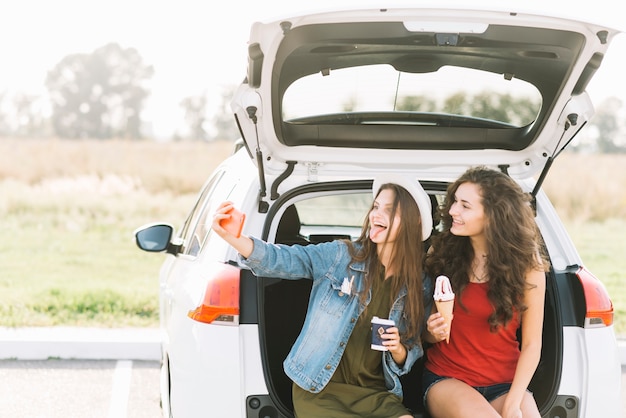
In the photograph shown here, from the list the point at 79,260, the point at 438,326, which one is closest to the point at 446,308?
the point at 438,326

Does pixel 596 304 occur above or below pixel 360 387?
above

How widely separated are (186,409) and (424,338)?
98 centimetres

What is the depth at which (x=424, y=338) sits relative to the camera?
3.40 meters

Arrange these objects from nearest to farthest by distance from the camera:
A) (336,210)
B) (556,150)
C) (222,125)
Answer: (556,150), (336,210), (222,125)

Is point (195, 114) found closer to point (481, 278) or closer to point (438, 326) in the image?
point (481, 278)

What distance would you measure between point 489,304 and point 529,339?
0.20 meters

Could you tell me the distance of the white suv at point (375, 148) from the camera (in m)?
3.13

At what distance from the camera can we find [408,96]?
370cm

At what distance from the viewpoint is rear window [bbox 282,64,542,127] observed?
359 centimetres

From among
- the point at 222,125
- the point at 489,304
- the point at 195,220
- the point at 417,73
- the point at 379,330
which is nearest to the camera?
the point at 379,330

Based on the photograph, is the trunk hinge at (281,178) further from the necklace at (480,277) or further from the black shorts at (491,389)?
the black shorts at (491,389)

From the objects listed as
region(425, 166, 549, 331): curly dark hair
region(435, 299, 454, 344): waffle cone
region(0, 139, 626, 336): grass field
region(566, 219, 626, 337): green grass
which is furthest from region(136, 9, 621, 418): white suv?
region(566, 219, 626, 337): green grass

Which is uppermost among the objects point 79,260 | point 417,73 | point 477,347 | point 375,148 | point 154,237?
point 417,73

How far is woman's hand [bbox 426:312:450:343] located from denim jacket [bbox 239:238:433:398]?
0.48ft
